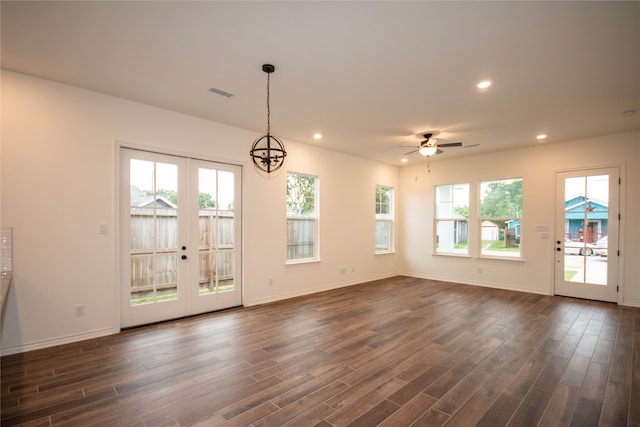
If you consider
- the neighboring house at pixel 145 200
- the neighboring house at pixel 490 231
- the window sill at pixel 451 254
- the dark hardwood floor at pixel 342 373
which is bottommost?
the dark hardwood floor at pixel 342 373

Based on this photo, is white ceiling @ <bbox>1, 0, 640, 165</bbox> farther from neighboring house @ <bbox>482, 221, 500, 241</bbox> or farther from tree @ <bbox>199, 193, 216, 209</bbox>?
neighboring house @ <bbox>482, 221, 500, 241</bbox>

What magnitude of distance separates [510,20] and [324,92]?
193 centimetres

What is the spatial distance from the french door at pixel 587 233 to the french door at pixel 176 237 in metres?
5.98

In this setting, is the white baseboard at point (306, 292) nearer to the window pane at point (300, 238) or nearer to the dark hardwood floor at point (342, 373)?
the dark hardwood floor at point (342, 373)

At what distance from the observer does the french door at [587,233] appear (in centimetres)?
530

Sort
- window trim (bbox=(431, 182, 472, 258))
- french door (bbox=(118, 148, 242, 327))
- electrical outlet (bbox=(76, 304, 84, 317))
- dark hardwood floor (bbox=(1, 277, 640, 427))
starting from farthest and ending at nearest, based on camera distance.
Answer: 1. window trim (bbox=(431, 182, 472, 258))
2. french door (bbox=(118, 148, 242, 327))
3. electrical outlet (bbox=(76, 304, 84, 317))
4. dark hardwood floor (bbox=(1, 277, 640, 427))

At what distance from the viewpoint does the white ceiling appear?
2.28m

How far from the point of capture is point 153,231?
4.18m

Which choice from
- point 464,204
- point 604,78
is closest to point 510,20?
point 604,78

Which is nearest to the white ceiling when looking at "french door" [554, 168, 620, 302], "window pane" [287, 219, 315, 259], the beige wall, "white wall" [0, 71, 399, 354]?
"white wall" [0, 71, 399, 354]

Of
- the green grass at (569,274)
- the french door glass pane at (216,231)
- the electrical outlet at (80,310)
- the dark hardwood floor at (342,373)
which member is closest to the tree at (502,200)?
the green grass at (569,274)

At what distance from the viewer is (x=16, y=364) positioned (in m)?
2.92

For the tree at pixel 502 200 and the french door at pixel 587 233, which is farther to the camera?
the tree at pixel 502 200

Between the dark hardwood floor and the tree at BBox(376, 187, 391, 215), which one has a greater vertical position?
the tree at BBox(376, 187, 391, 215)
